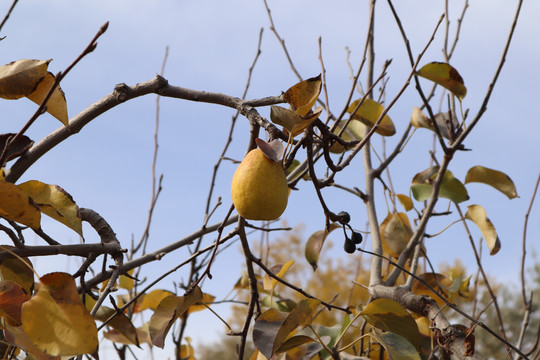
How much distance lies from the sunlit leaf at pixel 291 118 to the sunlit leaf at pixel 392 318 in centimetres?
35

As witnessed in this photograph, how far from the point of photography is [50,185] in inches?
30.7

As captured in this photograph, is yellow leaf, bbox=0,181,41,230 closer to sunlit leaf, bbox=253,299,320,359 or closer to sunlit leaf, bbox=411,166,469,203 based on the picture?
sunlit leaf, bbox=253,299,320,359

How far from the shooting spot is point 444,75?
110 centimetres

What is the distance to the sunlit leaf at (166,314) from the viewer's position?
783 mm

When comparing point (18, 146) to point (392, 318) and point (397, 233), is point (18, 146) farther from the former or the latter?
point (397, 233)

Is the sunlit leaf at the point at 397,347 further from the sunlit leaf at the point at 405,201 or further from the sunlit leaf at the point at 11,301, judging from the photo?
the sunlit leaf at the point at 405,201

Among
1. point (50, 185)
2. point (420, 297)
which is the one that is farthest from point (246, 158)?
point (420, 297)

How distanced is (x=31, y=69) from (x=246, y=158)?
1.04ft

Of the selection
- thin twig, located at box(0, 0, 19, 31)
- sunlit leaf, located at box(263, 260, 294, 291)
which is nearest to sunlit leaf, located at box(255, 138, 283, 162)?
sunlit leaf, located at box(263, 260, 294, 291)

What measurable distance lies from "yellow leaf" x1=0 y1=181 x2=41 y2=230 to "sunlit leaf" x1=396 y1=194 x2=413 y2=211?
973 millimetres

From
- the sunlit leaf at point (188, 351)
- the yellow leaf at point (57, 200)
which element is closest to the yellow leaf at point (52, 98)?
the yellow leaf at point (57, 200)

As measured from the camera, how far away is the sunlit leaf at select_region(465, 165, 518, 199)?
127 cm

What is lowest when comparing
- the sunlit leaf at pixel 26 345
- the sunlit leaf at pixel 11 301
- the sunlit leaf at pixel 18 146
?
the sunlit leaf at pixel 26 345

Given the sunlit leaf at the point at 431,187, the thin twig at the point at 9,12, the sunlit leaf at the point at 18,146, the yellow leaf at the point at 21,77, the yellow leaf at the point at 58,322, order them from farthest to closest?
the sunlit leaf at the point at 431,187
the thin twig at the point at 9,12
the sunlit leaf at the point at 18,146
the yellow leaf at the point at 21,77
the yellow leaf at the point at 58,322
